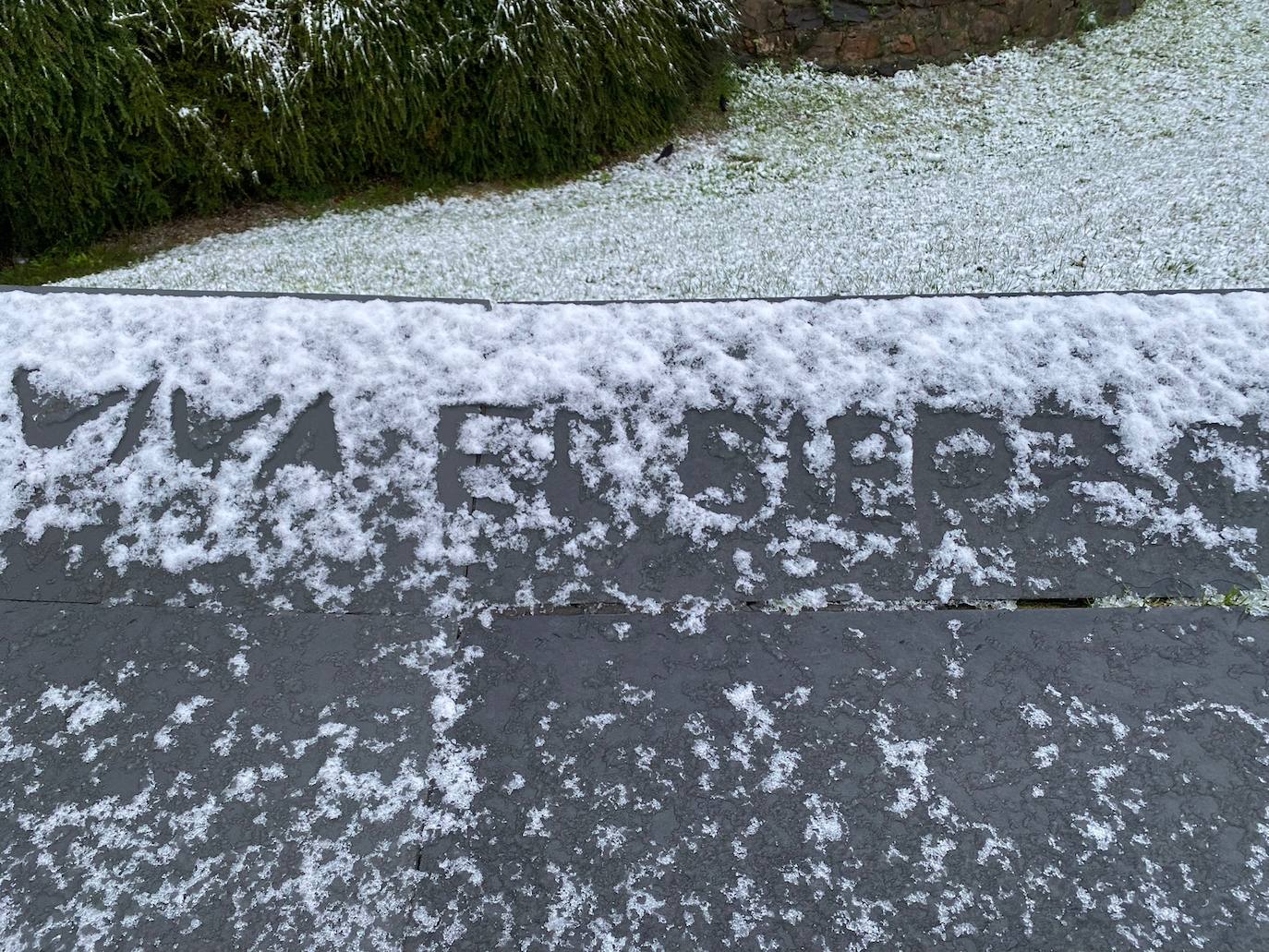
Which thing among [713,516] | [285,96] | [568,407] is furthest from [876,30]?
[713,516]

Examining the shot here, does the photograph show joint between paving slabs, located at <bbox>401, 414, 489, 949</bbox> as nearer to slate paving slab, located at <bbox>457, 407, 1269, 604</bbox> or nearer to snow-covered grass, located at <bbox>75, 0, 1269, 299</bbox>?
slate paving slab, located at <bbox>457, 407, 1269, 604</bbox>

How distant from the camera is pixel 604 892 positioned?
1221mm

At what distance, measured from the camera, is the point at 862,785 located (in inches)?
52.2

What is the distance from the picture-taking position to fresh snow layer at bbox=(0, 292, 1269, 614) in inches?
64.3

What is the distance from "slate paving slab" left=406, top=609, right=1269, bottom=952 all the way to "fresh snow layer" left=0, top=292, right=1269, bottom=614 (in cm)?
14

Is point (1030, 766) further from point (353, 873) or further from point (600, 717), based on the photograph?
point (353, 873)

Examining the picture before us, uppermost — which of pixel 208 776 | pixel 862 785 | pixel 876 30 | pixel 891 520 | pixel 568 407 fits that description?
pixel 876 30

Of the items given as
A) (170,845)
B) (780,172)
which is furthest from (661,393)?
(780,172)

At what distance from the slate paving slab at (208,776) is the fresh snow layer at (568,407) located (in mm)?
129

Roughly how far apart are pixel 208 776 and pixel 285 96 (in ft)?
11.9

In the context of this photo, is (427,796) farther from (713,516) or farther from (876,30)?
(876,30)

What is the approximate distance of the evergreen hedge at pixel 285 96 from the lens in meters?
3.76

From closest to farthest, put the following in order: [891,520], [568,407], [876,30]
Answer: [891,520], [568,407], [876,30]

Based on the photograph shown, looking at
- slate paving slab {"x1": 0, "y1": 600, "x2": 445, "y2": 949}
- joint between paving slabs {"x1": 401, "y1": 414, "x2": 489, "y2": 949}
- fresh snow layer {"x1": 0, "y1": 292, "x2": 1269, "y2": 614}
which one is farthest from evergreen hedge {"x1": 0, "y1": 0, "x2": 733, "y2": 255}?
joint between paving slabs {"x1": 401, "y1": 414, "x2": 489, "y2": 949}
